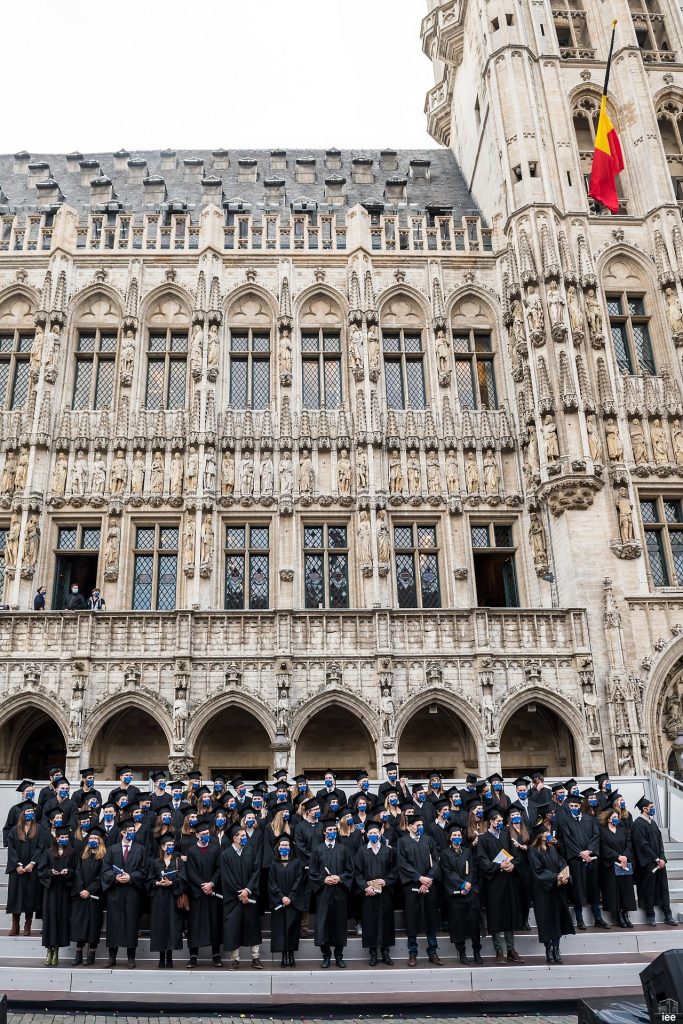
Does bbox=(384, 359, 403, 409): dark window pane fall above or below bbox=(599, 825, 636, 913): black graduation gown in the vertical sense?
above

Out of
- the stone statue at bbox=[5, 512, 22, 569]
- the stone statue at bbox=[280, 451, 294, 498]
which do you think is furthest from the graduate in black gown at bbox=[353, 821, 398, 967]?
the stone statue at bbox=[5, 512, 22, 569]

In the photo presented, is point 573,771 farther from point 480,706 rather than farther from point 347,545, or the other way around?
point 347,545

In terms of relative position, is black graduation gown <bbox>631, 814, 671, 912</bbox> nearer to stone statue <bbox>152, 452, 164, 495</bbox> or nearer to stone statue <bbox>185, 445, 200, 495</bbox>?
stone statue <bbox>185, 445, 200, 495</bbox>

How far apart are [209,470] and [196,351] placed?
3667 millimetres

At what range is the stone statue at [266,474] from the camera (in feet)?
71.3

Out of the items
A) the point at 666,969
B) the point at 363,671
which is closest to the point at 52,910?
the point at 666,969

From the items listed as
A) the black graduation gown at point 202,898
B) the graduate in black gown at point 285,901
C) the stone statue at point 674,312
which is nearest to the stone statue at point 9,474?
the black graduation gown at point 202,898

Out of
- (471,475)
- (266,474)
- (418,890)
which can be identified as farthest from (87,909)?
(471,475)

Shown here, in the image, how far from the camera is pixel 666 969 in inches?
193

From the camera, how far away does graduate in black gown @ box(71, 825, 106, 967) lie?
9.95 metres

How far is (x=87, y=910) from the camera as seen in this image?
33.0 feet

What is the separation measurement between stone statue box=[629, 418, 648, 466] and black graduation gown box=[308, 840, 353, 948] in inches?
563

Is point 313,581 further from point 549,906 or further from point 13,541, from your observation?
point 549,906

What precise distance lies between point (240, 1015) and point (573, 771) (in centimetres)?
1273
